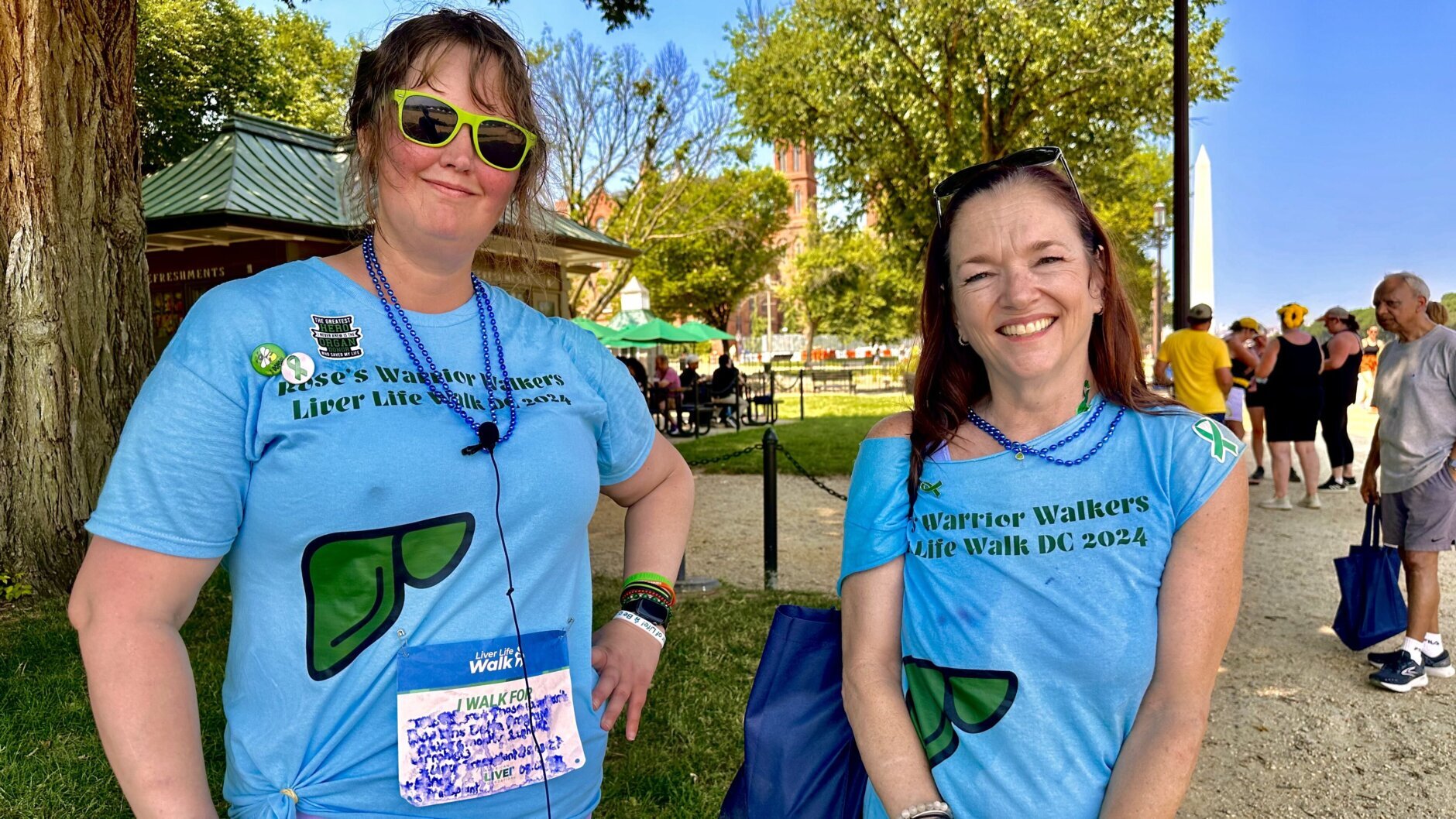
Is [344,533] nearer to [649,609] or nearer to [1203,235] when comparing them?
[649,609]

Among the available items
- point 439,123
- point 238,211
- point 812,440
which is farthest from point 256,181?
point 439,123

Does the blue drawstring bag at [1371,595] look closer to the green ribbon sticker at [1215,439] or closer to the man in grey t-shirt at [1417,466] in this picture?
the man in grey t-shirt at [1417,466]

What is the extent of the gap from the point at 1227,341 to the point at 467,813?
12.6m

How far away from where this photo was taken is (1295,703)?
4809mm

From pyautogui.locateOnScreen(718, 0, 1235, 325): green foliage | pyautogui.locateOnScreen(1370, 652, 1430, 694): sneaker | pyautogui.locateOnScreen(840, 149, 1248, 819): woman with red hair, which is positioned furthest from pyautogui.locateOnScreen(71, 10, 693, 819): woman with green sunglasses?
pyautogui.locateOnScreen(718, 0, 1235, 325): green foliage

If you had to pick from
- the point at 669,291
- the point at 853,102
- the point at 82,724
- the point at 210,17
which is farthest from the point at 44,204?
the point at 669,291

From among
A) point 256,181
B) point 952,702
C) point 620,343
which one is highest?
point 256,181

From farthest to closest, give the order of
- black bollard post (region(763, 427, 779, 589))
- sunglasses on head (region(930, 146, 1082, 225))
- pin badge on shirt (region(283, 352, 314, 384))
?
black bollard post (region(763, 427, 779, 589))
sunglasses on head (region(930, 146, 1082, 225))
pin badge on shirt (region(283, 352, 314, 384))

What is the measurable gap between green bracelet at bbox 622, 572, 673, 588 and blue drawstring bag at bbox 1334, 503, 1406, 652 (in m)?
4.95

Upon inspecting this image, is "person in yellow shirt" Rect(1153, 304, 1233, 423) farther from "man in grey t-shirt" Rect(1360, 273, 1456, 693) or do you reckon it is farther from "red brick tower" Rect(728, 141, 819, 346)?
"red brick tower" Rect(728, 141, 819, 346)

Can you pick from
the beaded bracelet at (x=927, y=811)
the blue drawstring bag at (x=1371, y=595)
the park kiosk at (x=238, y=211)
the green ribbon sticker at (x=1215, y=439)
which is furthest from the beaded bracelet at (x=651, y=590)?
the park kiosk at (x=238, y=211)

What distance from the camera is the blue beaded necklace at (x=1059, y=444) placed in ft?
5.50

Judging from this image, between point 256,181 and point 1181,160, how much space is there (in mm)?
11194

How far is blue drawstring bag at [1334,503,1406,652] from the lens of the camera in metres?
5.20
